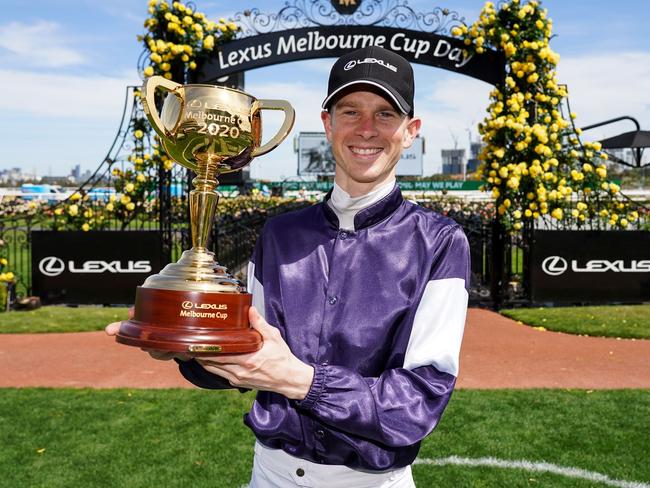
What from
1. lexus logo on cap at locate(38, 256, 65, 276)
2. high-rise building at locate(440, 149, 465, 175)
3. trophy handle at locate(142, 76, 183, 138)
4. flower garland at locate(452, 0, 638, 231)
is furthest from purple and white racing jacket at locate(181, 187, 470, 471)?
high-rise building at locate(440, 149, 465, 175)

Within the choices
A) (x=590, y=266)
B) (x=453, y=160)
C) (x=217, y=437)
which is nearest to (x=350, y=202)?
(x=217, y=437)

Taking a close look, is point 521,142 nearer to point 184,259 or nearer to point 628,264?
point 628,264

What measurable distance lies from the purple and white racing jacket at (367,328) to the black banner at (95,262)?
968 cm

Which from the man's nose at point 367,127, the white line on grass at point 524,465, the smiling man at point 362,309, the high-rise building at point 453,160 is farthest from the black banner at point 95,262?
the high-rise building at point 453,160

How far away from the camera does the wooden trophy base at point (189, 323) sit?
1.58 meters

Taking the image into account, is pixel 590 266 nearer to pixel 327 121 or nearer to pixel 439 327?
pixel 327 121

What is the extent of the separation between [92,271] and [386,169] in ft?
33.7

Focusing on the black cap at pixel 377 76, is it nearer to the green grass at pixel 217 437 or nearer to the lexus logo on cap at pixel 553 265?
the green grass at pixel 217 437

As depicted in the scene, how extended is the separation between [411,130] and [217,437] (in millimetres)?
4115

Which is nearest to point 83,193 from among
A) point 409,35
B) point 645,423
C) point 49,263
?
point 49,263

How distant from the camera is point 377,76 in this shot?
1802 mm

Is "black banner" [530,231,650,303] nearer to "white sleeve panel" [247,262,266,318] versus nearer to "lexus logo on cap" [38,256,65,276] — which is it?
"lexus logo on cap" [38,256,65,276]

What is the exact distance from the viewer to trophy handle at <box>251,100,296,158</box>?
2033 mm

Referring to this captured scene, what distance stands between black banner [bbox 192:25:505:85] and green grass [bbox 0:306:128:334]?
176 inches
